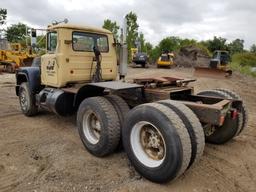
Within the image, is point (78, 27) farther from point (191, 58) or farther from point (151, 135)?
point (191, 58)

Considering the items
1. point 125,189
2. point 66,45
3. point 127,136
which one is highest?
point 66,45

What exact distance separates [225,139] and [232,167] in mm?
965

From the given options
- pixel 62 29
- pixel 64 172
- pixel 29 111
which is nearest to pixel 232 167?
pixel 64 172

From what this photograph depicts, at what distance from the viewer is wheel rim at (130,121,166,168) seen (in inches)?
159

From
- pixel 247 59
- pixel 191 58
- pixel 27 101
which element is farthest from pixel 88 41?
pixel 247 59

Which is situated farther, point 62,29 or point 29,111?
point 29,111

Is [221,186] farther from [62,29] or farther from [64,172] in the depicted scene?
[62,29]

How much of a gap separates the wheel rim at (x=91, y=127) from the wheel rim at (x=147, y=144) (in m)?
1.05

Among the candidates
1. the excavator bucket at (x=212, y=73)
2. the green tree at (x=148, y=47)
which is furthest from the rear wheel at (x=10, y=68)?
the green tree at (x=148, y=47)

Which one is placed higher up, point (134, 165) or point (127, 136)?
point (127, 136)

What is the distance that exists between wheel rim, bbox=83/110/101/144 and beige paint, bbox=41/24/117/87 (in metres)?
1.54

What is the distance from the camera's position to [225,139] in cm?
540

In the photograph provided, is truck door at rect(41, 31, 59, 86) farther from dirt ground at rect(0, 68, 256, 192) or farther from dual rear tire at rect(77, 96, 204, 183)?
dual rear tire at rect(77, 96, 204, 183)

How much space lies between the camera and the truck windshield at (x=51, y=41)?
257 inches
